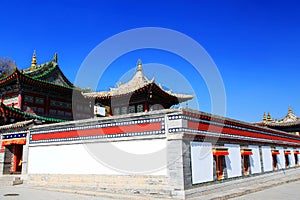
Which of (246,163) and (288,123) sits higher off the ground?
(288,123)

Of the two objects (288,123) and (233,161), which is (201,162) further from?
(288,123)

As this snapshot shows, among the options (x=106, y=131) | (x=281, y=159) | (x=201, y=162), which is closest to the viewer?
(x=201, y=162)

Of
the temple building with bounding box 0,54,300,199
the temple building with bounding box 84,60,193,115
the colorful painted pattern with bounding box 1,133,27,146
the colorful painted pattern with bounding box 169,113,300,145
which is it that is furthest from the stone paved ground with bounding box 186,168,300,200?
the colorful painted pattern with bounding box 1,133,27,146

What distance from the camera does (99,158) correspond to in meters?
12.3

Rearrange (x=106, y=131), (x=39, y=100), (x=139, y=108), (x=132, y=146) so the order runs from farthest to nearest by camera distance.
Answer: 1. (x=39, y=100)
2. (x=139, y=108)
3. (x=106, y=131)
4. (x=132, y=146)

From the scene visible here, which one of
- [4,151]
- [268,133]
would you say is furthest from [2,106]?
[268,133]

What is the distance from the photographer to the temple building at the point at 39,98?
717 inches

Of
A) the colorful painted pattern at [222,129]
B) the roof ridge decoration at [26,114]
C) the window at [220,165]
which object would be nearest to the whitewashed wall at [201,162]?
A: the colorful painted pattern at [222,129]

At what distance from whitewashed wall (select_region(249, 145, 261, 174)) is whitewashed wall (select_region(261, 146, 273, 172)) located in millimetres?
976

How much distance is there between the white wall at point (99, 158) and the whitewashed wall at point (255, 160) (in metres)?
7.13

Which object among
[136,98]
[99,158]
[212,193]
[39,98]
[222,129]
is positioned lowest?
[212,193]

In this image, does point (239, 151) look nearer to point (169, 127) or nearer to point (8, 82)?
point (169, 127)

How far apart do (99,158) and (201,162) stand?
4.44 meters

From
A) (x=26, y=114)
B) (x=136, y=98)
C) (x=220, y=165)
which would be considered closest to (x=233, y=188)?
(x=220, y=165)
